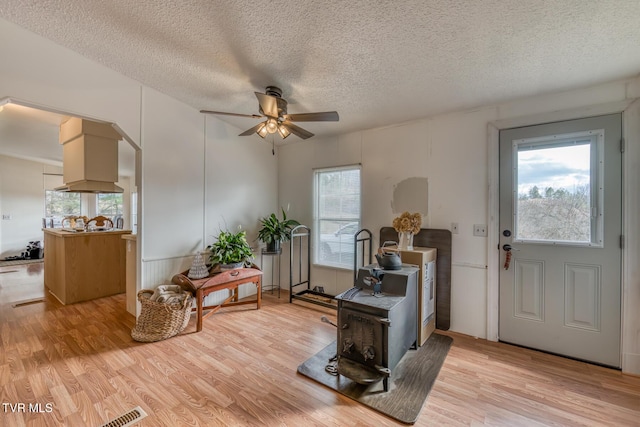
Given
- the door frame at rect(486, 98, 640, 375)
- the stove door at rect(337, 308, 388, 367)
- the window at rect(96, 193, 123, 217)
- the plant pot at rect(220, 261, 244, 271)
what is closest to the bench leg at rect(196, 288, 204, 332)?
the plant pot at rect(220, 261, 244, 271)

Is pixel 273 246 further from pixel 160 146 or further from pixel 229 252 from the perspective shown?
pixel 160 146

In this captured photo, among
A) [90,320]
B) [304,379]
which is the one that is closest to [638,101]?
[304,379]

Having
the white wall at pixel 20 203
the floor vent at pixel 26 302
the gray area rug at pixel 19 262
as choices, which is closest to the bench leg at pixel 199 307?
the floor vent at pixel 26 302

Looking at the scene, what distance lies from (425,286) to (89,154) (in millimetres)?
4485

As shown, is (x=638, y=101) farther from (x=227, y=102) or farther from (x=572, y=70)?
(x=227, y=102)

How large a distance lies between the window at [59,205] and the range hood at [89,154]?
4.90 m

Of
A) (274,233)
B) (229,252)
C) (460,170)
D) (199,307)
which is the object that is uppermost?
(460,170)

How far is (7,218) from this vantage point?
6.61 metres

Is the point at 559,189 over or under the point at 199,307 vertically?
over

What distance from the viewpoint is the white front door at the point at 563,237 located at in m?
2.22

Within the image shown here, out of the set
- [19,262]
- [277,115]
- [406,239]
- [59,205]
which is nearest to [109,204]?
[59,205]

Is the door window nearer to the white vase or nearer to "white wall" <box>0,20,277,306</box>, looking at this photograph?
the white vase

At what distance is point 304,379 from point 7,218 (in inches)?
361

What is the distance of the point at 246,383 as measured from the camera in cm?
199
